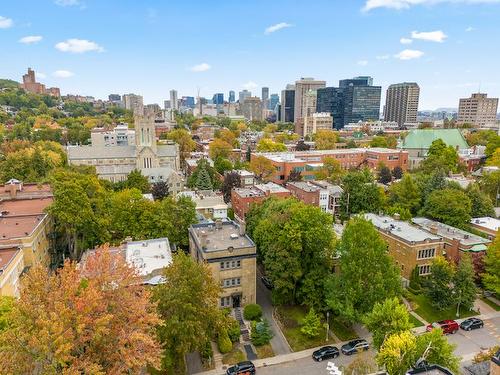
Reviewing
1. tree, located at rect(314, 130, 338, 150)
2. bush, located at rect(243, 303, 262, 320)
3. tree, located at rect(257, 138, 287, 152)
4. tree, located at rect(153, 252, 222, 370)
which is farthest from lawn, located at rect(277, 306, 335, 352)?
tree, located at rect(314, 130, 338, 150)

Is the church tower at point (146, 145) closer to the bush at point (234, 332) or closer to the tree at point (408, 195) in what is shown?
the tree at point (408, 195)

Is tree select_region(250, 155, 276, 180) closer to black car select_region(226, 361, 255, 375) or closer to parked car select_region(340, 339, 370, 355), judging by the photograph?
parked car select_region(340, 339, 370, 355)

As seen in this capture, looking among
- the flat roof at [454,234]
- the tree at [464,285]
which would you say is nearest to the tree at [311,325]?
the tree at [464,285]

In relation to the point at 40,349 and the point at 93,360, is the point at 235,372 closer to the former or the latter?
the point at 93,360

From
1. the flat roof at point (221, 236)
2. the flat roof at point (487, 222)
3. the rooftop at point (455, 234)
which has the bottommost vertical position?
the flat roof at point (487, 222)

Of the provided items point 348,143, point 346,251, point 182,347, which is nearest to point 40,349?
point 182,347

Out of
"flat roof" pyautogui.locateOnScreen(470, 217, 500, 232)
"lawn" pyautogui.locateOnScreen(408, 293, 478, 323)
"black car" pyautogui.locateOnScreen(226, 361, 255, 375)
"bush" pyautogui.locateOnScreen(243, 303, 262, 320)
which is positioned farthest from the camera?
"flat roof" pyautogui.locateOnScreen(470, 217, 500, 232)

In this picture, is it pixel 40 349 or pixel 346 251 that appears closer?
pixel 40 349
